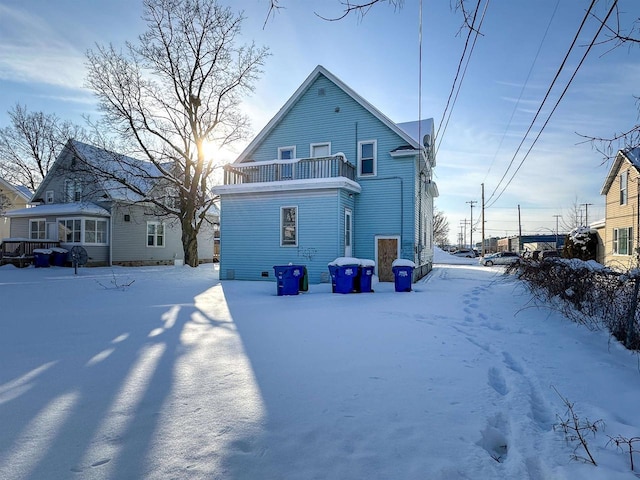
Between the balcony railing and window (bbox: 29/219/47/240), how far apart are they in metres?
16.9

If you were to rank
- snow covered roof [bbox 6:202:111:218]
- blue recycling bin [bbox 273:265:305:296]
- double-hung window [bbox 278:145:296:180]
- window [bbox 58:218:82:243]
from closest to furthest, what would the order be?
blue recycling bin [bbox 273:265:305:296] → double-hung window [bbox 278:145:296:180] → snow covered roof [bbox 6:202:111:218] → window [bbox 58:218:82:243]

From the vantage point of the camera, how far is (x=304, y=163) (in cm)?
1573

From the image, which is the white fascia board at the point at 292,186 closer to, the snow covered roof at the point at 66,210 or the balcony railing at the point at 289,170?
the balcony railing at the point at 289,170

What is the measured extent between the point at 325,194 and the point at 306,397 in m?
11.5

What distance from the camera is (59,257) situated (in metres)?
22.8

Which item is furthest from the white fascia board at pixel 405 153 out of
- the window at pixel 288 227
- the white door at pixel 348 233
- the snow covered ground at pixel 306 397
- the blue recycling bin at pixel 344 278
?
the snow covered ground at pixel 306 397

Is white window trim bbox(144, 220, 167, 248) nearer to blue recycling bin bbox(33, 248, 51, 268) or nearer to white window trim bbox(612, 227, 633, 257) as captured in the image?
blue recycling bin bbox(33, 248, 51, 268)

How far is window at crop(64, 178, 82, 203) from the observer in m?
25.4

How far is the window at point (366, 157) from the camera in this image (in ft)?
52.4

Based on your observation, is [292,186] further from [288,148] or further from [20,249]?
[20,249]

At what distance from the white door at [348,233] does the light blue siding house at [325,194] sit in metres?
0.04

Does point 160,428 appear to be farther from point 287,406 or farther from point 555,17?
point 555,17

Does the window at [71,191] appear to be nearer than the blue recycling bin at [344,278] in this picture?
No

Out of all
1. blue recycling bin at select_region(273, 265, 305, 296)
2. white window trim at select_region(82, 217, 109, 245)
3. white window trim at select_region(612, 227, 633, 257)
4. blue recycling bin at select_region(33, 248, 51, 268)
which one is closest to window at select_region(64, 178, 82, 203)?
white window trim at select_region(82, 217, 109, 245)
